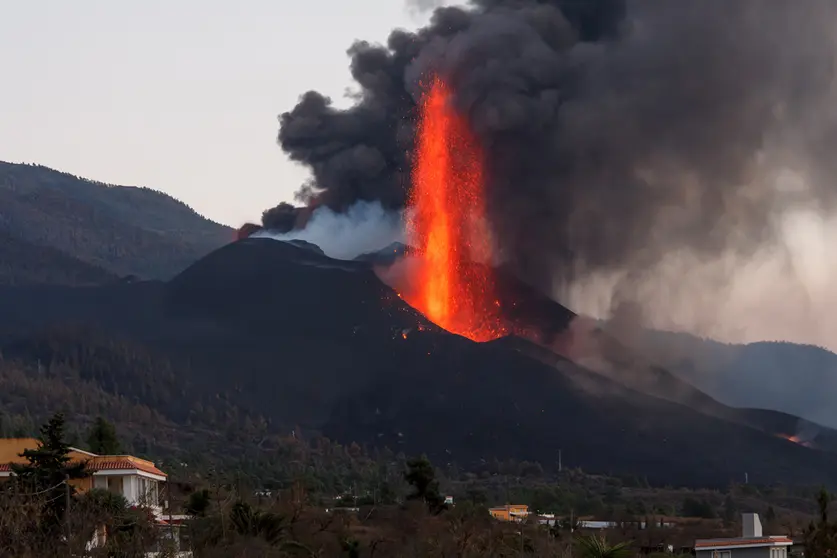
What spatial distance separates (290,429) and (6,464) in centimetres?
9074

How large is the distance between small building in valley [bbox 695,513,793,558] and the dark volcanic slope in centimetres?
7013

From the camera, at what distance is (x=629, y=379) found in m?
158

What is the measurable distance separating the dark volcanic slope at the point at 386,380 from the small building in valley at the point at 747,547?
7013 centimetres

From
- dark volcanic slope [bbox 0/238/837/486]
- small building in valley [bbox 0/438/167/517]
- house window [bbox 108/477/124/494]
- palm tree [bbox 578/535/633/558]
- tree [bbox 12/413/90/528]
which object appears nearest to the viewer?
palm tree [bbox 578/535/633/558]

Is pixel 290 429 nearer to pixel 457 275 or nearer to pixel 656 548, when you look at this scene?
pixel 457 275

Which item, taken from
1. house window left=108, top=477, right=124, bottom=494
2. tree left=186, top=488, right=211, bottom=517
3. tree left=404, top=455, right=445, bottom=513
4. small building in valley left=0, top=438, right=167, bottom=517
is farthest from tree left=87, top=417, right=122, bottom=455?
tree left=186, top=488, right=211, bottom=517

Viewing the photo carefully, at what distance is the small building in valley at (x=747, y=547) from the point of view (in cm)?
5347

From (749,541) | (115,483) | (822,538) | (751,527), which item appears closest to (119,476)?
(115,483)

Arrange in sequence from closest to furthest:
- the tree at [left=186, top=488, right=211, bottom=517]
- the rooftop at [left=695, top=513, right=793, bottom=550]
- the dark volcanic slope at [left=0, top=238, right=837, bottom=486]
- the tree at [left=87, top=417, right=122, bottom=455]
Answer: the tree at [left=186, top=488, right=211, bottom=517]
the rooftop at [left=695, top=513, right=793, bottom=550]
the tree at [left=87, top=417, right=122, bottom=455]
the dark volcanic slope at [left=0, top=238, right=837, bottom=486]

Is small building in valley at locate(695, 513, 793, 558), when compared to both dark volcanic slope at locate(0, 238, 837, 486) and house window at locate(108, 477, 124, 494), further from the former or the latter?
dark volcanic slope at locate(0, 238, 837, 486)

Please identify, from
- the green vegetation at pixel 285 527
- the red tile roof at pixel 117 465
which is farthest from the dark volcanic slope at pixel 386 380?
the red tile roof at pixel 117 465

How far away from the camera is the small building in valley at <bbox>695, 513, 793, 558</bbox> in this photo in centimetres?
5347

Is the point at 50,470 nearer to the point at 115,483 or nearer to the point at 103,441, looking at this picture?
the point at 115,483

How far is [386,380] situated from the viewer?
149 m
